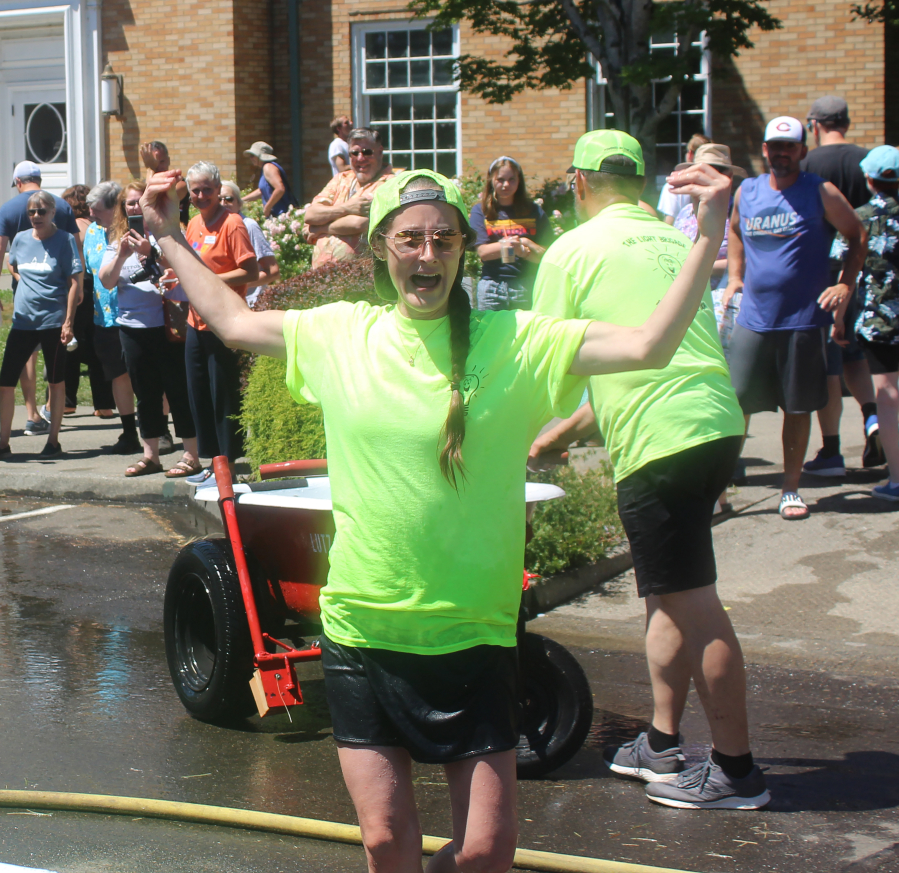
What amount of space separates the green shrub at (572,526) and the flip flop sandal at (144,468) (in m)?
3.33

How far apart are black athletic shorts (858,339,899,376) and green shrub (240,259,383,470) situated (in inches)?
115

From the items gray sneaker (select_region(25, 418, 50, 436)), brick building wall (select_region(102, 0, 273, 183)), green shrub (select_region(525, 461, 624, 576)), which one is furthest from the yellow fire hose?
brick building wall (select_region(102, 0, 273, 183))

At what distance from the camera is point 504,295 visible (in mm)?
9297

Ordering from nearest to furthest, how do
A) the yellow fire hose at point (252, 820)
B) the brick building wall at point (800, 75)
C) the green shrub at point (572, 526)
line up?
the yellow fire hose at point (252, 820) < the green shrub at point (572, 526) < the brick building wall at point (800, 75)

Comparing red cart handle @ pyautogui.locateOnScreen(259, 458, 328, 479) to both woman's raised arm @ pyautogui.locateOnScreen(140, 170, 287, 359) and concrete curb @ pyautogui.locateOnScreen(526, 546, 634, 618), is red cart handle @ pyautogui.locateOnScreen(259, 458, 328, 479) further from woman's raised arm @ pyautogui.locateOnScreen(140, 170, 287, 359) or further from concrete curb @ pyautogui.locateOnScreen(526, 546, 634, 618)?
woman's raised arm @ pyautogui.locateOnScreen(140, 170, 287, 359)

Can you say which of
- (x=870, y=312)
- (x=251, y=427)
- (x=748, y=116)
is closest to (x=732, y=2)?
(x=748, y=116)

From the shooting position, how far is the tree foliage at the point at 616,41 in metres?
12.3

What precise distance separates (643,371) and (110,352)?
6.90 metres

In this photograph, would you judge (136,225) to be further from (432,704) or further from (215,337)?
(432,704)

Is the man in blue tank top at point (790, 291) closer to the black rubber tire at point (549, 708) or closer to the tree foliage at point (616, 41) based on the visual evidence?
the black rubber tire at point (549, 708)

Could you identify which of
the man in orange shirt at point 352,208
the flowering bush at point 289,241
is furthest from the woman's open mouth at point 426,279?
the flowering bush at point 289,241

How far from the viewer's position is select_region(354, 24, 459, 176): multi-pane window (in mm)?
16812

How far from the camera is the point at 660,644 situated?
Result: 3.84 meters

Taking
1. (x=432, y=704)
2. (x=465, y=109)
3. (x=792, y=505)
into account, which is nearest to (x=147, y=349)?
(x=792, y=505)
